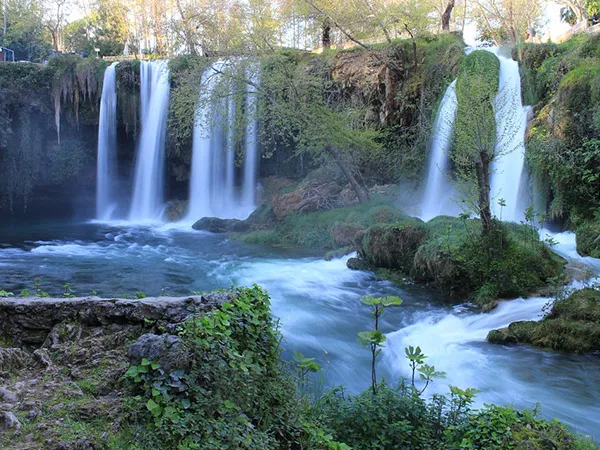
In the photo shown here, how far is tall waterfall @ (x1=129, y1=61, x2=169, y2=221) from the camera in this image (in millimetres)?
23109

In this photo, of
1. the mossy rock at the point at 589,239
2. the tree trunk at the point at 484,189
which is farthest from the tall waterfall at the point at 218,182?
the tree trunk at the point at 484,189

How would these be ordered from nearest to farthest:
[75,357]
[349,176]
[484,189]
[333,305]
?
[75,357], [484,189], [333,305], [349,176]

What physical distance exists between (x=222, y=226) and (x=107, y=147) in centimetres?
832

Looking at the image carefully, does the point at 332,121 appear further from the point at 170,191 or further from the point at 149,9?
the point at 149,9

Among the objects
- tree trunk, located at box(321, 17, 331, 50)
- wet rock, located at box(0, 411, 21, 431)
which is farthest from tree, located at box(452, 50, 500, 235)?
tree trunk, located at box(321, 17, 331, 50)

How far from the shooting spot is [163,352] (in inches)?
133

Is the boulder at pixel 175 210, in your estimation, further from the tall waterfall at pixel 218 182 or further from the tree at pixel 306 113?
the tree at pixel 306 113

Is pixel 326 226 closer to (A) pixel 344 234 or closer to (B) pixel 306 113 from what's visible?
(A) pixel 344 234

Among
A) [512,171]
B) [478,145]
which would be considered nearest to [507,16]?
[512,171]

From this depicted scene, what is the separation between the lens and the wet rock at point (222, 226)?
19062 millimetres

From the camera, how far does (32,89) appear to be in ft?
77.2

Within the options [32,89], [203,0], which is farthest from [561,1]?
[32,89]

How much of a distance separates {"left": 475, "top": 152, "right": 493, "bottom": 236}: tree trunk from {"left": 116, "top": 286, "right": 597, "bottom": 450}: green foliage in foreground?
5.42 m

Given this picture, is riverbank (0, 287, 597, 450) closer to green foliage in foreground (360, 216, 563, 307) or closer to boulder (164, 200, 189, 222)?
green foliage in foreground (360, 216, 563, 307)
